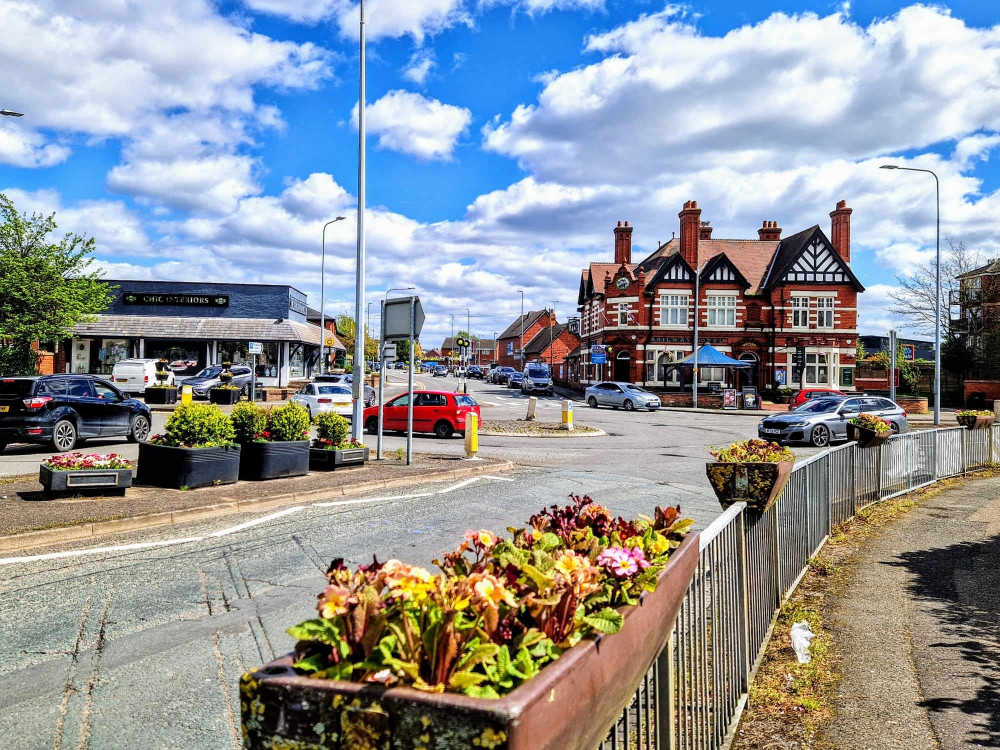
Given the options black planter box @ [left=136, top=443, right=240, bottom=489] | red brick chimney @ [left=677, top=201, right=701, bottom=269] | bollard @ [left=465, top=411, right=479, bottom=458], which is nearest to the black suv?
black planter box @ [left=136, top=443, right=240, bottom=489]

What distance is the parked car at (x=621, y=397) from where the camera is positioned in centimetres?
4081

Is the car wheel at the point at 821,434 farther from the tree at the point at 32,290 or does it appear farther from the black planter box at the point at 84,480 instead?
the tree at the point at 32,290

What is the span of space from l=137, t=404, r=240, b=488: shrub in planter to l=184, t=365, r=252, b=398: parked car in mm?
23724

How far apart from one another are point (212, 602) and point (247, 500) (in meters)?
4.15

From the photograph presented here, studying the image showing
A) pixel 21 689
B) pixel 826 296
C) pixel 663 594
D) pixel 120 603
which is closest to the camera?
pixel 663 594

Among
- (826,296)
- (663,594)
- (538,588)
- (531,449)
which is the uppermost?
(826,296)

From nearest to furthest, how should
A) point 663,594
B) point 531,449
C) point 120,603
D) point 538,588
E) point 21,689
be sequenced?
point 538,588, point 663,594, point 21,689, point 120,603, point 531,449

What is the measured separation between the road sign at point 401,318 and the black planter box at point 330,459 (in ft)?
8.15

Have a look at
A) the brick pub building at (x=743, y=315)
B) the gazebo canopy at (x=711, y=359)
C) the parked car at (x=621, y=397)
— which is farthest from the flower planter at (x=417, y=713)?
the brick pub building at (x=743, y=315)

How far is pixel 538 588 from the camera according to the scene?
2.02 meters

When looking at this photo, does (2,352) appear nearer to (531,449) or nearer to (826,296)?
(531,449)

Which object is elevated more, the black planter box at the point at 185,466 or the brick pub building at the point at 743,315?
the brick pub building at the point at 743,315

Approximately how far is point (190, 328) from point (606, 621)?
43.1m

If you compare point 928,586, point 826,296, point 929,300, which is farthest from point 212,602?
point 929,300
